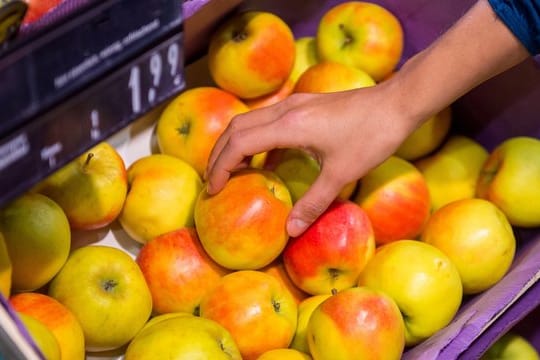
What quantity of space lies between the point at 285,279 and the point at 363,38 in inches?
17.0

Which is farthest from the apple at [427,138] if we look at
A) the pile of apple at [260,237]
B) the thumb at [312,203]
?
the thumb at [312,203]

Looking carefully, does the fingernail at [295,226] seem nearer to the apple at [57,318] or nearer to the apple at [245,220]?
the apple at [245,220]

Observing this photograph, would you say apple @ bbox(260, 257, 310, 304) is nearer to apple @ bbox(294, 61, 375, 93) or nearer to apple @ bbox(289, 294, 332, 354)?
apple @ bbox(289, 294, 332, 354)

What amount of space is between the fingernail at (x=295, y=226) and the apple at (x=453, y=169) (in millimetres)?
337

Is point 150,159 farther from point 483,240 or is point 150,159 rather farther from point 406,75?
point 483,240

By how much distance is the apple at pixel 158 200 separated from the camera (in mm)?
1150

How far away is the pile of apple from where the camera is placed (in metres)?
0.96

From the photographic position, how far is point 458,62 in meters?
1.02

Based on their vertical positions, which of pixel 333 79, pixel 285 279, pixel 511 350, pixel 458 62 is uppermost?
pixel 458 62

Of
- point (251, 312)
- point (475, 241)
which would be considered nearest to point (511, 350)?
point (475, 241)

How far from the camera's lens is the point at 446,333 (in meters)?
1.06

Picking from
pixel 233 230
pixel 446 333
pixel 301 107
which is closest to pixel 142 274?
pixel 233 230

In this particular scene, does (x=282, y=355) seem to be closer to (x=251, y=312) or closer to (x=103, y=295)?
(x=251, y=312)

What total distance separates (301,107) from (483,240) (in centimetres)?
34
